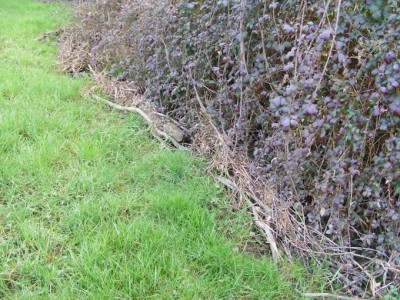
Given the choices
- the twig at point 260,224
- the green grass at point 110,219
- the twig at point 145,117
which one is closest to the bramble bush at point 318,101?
the twig at point 260,224

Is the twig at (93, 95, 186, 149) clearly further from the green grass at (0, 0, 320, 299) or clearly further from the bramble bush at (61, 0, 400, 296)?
the bramble bush at (61, 0, 400, 296)

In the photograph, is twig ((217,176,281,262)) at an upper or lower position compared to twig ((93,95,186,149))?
lower

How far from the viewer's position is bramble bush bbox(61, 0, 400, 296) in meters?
2.22

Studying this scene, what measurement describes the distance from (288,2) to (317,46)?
1.95 feet

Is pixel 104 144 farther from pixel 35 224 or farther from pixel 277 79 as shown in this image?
pixel 277 79

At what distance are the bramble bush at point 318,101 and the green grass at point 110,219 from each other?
1.53ft

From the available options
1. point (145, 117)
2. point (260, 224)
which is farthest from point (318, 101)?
point (145, 117)

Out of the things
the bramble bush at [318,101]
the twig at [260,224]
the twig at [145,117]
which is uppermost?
the bramble bush at [318,101]

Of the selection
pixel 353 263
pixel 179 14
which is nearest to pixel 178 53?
pixel 179 14

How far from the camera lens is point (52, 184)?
2.89 m

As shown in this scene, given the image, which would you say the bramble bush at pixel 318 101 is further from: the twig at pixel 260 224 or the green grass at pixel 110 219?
the green grass at pixel 110 219

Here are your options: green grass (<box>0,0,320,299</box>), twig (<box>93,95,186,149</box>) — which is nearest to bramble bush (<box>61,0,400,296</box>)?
twig (<box>93,95,186,149</box>)

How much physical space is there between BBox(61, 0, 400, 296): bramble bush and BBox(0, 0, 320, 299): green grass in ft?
1.53

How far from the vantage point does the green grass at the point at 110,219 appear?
2.16 meters
